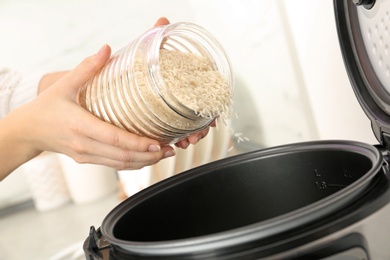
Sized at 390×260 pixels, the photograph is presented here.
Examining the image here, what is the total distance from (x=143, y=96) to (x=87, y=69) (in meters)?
0.10

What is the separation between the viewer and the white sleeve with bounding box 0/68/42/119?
1.25 meters

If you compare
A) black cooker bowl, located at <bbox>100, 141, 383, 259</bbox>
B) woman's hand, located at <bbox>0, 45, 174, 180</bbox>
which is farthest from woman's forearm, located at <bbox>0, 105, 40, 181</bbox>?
black cooker bowl, located at <bbox>100, 141, 383, 259</bbox>

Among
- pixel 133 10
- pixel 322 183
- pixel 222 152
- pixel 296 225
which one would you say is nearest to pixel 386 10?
pixel 322 183

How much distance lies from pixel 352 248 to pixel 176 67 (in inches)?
13.6

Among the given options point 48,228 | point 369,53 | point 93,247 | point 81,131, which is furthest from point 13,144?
point 48,228

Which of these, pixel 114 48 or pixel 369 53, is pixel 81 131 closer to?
pixel 369 53

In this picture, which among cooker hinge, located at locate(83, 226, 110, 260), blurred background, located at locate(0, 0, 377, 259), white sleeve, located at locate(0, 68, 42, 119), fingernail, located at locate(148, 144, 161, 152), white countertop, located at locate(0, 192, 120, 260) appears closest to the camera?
cooker hinge, located at locate(83, 226, 110, 260)

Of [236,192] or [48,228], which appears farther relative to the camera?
[48,228]

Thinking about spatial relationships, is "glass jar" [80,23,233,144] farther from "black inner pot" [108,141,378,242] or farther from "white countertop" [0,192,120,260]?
"white countertop" [0,192,120,260]

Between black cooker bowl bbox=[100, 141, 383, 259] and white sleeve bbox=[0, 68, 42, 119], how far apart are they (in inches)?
21.9

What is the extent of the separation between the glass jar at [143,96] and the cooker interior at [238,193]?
0.08 m

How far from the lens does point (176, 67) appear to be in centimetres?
79

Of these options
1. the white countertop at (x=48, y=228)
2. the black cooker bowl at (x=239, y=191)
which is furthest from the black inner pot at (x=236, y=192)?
the white countertop at (x=48, y=228)

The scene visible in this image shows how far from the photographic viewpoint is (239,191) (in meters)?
0.84
